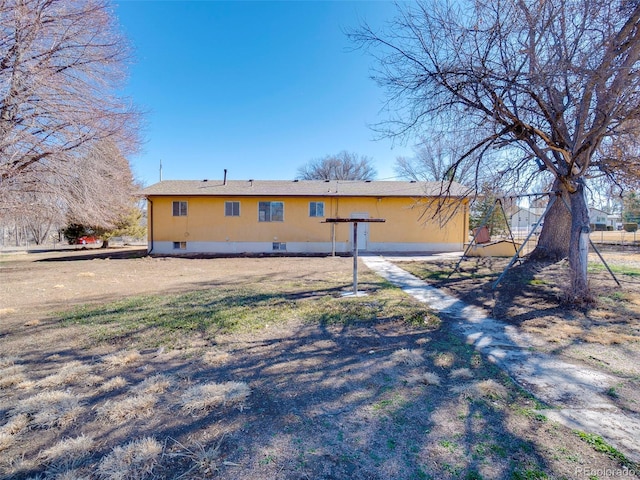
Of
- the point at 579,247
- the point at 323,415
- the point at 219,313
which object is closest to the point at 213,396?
the point at 323,415

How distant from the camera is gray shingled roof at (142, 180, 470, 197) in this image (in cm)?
1602

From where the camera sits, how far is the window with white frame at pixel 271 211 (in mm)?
16219

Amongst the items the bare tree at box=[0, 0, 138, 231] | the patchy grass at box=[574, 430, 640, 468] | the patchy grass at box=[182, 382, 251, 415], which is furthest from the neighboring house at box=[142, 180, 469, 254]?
the patchy grass at box=[574, 430, 640, 468]

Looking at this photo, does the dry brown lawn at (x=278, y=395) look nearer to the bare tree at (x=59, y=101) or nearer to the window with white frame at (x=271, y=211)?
the bare tree at (x=59, y=101)

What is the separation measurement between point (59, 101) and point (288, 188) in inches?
423

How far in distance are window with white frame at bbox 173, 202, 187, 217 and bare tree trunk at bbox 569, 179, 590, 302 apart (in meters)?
16.1

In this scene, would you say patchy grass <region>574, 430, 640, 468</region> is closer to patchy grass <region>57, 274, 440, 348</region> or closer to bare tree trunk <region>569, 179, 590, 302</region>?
patchy grass <region>57, 274, 440, 348</region>

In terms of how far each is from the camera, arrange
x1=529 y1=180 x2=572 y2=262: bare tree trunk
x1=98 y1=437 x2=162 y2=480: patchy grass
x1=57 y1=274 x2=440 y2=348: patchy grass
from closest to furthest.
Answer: x1=98 y1=437 x2=162 y2=480: patchy grass < x1=57 y1=274 x2=440 y2=348: patchy grass < x1=529 y1=180 x2=572 y2=262: bare tree trunk

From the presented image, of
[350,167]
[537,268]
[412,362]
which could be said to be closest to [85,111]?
[412,362]

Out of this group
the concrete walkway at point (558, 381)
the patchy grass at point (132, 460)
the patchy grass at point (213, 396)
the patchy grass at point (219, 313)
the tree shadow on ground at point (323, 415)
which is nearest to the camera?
the patchy grass at point (132, 460)

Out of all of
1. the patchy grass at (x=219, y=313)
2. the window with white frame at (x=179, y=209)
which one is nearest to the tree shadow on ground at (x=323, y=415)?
the patchy grass at (x=219, y=313)

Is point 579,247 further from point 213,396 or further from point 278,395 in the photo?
point 213,396

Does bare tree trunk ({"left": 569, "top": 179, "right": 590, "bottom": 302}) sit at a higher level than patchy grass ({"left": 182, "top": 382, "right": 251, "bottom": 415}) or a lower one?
higher

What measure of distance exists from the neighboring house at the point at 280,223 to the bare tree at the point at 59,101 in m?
7.26
